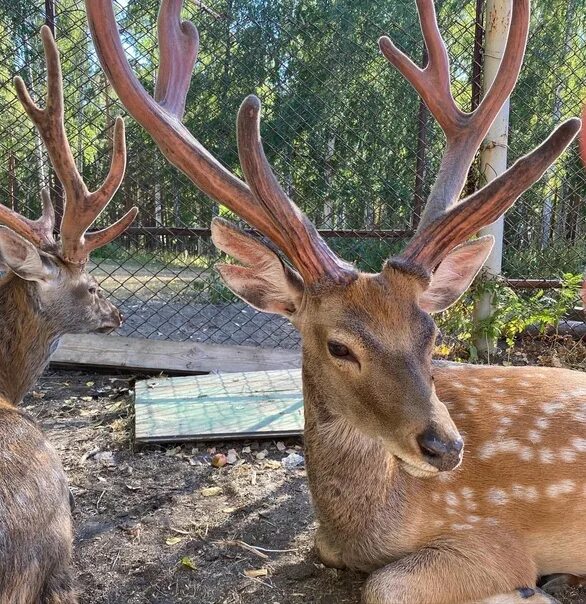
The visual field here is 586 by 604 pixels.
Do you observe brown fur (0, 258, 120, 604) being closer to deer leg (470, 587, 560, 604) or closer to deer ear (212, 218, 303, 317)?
deer ear (212, 218, 303, 317)

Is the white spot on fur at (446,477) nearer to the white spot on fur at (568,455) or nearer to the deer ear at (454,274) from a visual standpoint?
the white spot on fur at (568,455)

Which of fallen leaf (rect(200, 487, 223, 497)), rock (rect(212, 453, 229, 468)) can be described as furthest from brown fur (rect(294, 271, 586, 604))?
rock (rect(212, 453, 229, 468))

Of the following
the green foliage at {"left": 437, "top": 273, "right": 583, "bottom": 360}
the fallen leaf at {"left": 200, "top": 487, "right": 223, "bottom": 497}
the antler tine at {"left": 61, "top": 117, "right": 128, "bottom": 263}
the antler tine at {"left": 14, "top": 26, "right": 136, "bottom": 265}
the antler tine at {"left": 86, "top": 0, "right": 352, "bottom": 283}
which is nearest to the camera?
the antler tine at {"left": 86, "top": 0, "right": 352, "bottom": 283}

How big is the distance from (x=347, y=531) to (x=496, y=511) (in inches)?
22.4

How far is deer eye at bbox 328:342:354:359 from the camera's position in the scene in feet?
A: 6.95

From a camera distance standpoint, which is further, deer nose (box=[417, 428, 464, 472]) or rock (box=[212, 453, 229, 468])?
rock (box=[212, 453, 229, 468])

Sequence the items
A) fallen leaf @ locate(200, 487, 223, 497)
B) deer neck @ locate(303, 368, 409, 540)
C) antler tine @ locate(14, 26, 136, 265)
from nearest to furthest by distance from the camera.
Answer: deer neck @ locate(303, 368, 409, 540)
fallen leaf @ locate(200, 487, 223, 497)
antler tine @ locate(14, 26, 136, 265)

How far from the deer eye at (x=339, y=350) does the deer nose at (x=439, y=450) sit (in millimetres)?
379

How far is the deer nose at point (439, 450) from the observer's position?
186 centimetres

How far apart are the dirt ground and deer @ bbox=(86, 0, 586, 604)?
266mm

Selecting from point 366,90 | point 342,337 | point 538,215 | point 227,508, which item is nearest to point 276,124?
point 366,90

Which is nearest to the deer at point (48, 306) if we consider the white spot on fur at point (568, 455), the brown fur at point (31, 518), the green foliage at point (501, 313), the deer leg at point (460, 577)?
the brown fur at point (31, 518)

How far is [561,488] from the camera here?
241cm

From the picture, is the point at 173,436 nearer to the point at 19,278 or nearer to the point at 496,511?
the point at 19,278
